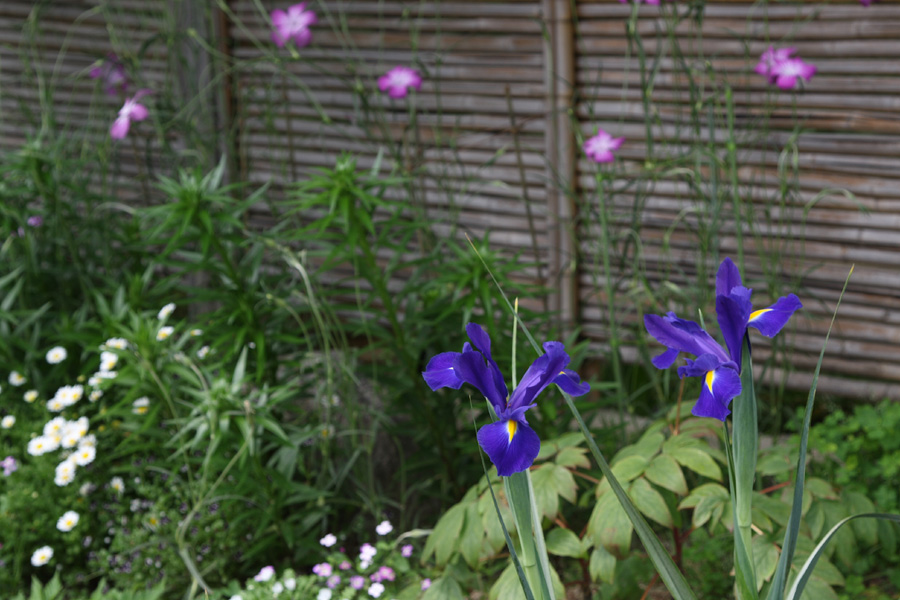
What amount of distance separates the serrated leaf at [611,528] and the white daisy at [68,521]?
1178mm

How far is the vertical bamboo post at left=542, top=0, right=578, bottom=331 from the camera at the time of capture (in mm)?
2531

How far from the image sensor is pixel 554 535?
124cm

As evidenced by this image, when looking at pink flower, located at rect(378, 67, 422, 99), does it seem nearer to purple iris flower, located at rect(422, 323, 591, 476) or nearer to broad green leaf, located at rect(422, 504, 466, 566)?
broad green leaf, located at rect(422, 504, 466, 566)

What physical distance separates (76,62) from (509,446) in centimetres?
309

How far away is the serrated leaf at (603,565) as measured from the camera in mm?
1183

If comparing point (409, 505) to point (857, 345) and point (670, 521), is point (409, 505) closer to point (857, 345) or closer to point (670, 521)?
point (670, 521)

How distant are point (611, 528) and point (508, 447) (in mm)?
469

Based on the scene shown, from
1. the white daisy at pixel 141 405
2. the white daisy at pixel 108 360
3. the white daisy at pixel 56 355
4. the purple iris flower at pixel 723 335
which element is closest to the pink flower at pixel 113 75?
the white daisy at pixel 56 355

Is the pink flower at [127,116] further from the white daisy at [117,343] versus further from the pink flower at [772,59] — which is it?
the pink flower at [772,59]

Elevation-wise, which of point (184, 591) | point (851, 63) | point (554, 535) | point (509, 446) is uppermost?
point (851, 63)

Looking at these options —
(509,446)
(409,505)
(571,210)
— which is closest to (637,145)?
(571,210)

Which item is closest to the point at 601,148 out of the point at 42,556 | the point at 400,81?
the point at 400,81

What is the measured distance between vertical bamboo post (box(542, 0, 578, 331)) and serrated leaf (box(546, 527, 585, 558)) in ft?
4.19

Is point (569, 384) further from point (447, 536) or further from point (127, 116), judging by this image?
point (127, 116)
